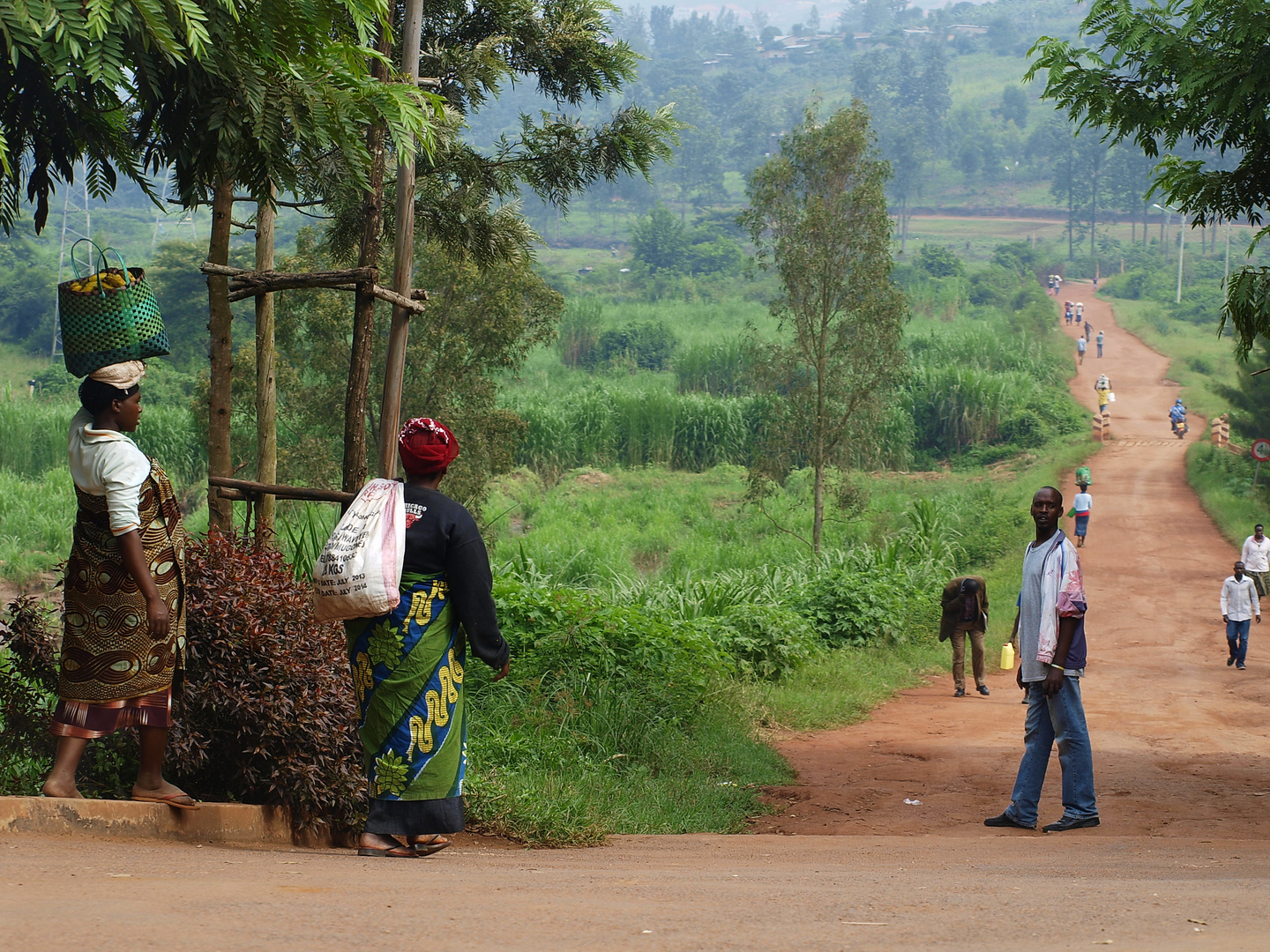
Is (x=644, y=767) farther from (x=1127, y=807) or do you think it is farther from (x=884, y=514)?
(x=884, y=514)

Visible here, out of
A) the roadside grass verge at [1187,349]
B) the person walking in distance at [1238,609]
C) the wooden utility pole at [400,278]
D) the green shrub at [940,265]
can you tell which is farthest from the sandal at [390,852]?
the green shrub at [940,265]

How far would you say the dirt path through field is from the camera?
24.0 feet

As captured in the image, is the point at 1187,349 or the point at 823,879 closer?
the point at 823,879

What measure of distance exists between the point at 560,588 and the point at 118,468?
5.81 meters

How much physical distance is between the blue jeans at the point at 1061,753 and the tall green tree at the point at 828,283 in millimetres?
12265

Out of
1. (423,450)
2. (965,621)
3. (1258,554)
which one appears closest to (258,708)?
(423,450)

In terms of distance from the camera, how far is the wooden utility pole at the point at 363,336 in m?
6.42

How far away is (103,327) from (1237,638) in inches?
529

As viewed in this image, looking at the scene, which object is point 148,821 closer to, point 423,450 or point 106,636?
point 106,636

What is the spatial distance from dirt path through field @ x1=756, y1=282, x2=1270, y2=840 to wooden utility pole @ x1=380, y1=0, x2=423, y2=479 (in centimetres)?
319

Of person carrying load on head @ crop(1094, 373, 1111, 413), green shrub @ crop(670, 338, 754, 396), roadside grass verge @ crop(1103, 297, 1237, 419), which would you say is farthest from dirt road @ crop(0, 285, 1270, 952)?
green shrub @ crop(670, 338, 754, 396)

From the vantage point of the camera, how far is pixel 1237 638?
45.9 feet

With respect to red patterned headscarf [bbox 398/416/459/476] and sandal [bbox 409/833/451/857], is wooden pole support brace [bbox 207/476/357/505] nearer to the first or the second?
red patterned headscarf [bbox 398/416/459/476]

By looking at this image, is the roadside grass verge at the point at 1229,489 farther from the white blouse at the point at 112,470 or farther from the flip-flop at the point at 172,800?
the white blouse at the point at 112,470
